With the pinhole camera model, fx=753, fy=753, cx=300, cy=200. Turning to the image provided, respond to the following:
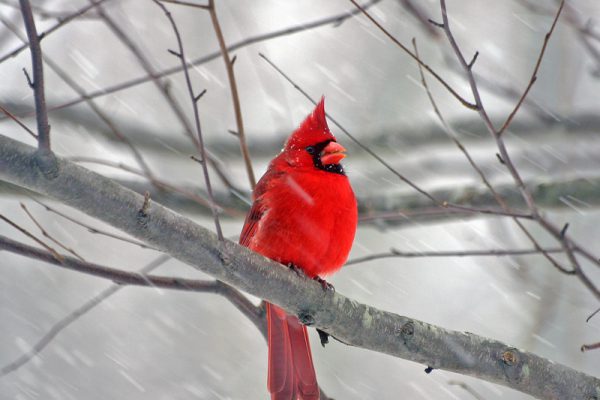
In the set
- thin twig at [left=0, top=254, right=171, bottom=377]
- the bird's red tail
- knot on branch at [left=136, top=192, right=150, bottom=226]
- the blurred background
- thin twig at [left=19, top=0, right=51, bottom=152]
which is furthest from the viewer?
the blurred background

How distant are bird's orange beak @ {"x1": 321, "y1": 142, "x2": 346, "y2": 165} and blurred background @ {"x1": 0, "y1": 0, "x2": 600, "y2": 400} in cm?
120

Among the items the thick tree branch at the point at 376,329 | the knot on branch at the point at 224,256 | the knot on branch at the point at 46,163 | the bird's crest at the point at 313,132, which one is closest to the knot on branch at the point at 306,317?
the thick tree branch at the point at 376,329

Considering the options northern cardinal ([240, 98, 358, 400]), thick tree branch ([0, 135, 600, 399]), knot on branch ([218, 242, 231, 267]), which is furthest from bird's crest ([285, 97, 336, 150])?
knot on branch ([218, 242, 231, 267])

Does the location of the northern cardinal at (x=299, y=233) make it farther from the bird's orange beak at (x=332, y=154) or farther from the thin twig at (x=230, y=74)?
the thin twig at (x=230, y=74)

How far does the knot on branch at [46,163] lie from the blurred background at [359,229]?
2513 millimetres

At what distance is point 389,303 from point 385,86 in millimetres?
2295

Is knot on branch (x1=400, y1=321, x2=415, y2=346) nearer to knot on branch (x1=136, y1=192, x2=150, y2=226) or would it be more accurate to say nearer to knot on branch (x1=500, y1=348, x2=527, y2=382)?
knot on branch (x1=500, y1=348, x2=527, y2=382)

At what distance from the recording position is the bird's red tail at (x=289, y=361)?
2.78 m

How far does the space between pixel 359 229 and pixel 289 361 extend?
4433 mm

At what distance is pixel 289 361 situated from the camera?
9.34 feet

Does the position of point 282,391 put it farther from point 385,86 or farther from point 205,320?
point 385,86

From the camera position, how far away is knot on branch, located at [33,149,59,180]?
5.57 ft

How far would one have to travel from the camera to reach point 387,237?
7.16 metres

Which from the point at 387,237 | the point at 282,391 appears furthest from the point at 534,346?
the point at 282,391
